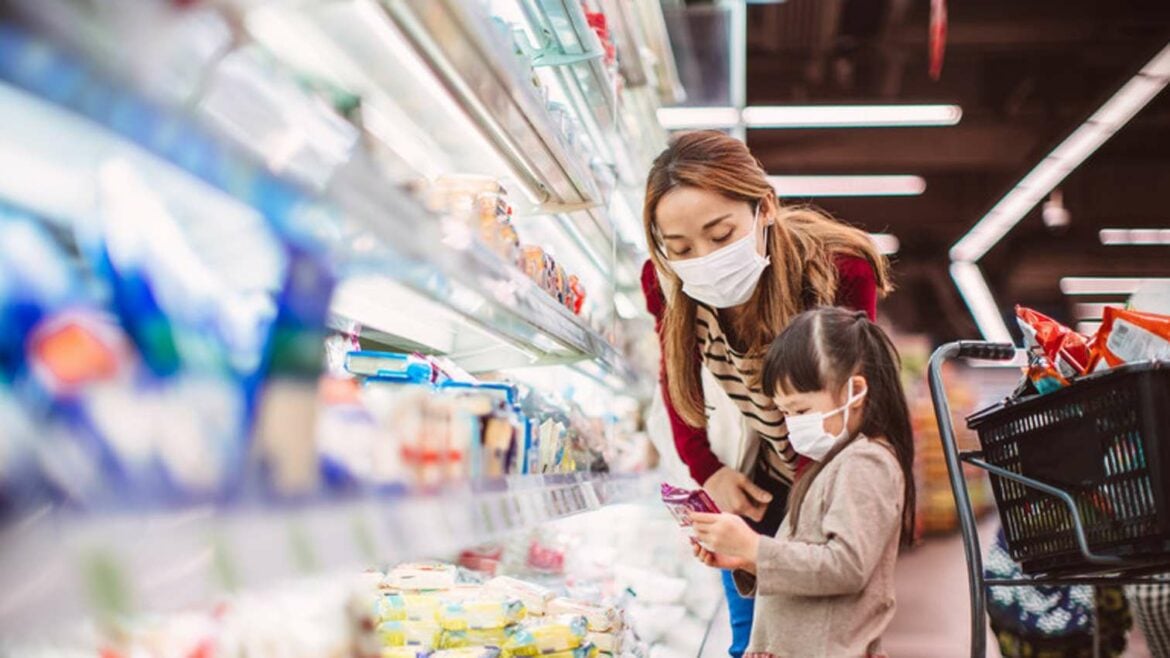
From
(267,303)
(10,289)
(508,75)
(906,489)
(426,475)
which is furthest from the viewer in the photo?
(906,489)

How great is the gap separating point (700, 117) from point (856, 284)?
3.04 meters

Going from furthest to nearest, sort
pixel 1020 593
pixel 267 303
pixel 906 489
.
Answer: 1. pixel 1020 593
2. pixel 906 489
3. pixel 267 303

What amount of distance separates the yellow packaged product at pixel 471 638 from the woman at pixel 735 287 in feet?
2.38

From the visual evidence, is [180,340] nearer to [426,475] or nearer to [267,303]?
[267,303]

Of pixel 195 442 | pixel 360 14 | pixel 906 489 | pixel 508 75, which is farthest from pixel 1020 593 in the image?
pixel 195 442

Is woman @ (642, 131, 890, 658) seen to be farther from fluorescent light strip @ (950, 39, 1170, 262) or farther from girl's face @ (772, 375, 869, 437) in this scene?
fluorescent light strip @ (950, 39, 1170, 262)

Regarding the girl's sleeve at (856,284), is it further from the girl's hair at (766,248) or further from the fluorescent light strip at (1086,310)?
the fluorescent light strip at (1086,310)

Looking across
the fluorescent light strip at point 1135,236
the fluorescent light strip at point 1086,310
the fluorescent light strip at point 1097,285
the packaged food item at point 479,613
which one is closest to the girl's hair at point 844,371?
the packaged food item at point 479,613

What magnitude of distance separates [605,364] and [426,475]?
146cm

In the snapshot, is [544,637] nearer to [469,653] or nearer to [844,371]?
[469,653]

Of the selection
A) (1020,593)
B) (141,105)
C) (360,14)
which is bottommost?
(1020,593)

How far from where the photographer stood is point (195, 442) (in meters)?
0.68

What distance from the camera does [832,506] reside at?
1.87m

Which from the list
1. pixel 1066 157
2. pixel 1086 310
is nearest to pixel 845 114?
pixel 1066 157
